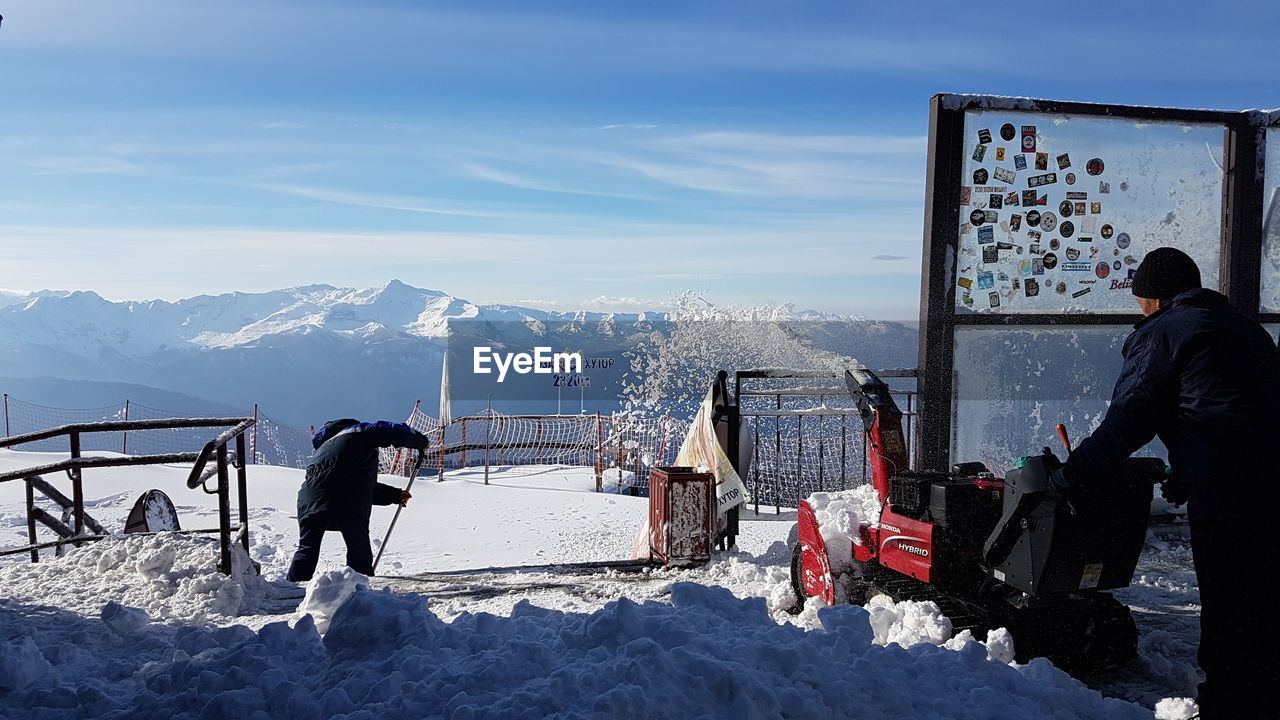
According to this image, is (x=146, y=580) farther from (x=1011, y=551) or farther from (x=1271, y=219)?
(x=1271, y=219)

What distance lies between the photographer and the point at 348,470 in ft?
19.1

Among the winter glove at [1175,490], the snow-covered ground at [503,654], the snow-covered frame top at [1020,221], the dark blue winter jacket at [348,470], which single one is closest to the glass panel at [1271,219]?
the snow-covered frame top at [1020,221]

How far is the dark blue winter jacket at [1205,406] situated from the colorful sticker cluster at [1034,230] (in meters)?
3.30

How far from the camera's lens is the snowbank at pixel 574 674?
2.53 metres

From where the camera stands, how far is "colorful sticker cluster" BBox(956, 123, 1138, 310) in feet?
20.7

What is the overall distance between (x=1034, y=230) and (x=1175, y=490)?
3.76 meters

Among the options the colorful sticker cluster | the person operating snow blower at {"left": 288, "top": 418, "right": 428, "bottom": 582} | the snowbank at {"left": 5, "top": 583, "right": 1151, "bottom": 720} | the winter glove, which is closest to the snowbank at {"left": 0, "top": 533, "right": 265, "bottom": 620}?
the person operating snow blower at {"left": 288, "top": 418, "right": 428, "bottom": 582}

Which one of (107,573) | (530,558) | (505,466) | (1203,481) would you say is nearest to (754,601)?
(1203,481)

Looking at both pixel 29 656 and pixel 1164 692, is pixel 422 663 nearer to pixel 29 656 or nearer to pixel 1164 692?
pixel 29 656

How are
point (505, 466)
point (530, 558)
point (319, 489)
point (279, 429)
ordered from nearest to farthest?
point (319, 489) → point (530, 558) → point (505, 466) → point (279, 429)

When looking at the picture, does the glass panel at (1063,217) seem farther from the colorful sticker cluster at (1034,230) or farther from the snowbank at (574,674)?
the snowbank at (574,674)

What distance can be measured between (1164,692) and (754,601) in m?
1.84

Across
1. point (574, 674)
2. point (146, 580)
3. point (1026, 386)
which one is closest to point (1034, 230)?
point (1026, 386)

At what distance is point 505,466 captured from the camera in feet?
57.4
